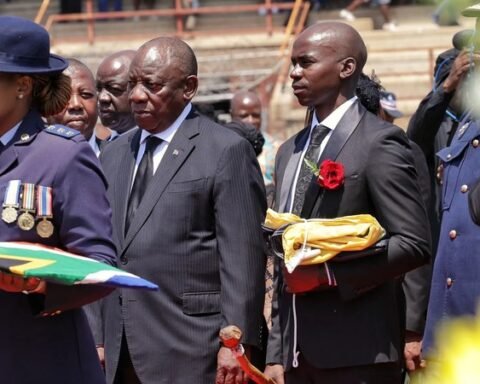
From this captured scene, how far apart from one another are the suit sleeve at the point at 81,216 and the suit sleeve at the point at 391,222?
115 centimetres

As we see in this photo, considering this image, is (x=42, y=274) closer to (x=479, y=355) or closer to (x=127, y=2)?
(x=479, y=355)

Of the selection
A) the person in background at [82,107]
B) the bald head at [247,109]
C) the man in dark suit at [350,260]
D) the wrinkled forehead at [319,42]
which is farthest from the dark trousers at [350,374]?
the bald head at [247,109]

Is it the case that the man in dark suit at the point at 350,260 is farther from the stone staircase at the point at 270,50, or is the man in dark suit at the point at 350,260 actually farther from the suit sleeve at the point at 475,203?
the stone staircase at the point at 270,50

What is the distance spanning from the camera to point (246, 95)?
984 cm

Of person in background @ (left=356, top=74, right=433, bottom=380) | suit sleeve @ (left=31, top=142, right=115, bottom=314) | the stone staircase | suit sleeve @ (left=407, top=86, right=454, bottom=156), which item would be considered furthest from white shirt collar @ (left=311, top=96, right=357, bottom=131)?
the stone staircase

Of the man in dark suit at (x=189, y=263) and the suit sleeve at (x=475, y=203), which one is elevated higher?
the suit sleeve at (x=475, y=203)

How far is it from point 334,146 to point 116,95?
218 cm

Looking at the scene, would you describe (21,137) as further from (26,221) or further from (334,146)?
(334,146)

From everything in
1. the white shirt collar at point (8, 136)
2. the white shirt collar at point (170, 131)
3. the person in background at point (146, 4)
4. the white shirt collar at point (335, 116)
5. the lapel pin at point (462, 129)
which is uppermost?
the white shirt collar at point (8, 136)

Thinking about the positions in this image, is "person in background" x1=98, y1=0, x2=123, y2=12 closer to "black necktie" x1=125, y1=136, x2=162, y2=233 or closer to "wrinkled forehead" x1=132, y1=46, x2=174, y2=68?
"wrinkled forehead" x1=132, y1=46, x2=174, y2=68

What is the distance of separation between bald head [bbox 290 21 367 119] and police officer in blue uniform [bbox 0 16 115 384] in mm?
1314

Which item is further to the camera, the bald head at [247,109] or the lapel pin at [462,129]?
the bald head at [247,109]

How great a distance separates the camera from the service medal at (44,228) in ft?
10.6

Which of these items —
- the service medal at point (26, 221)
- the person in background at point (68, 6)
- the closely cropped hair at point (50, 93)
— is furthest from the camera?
the person in background at point (68, 6)
